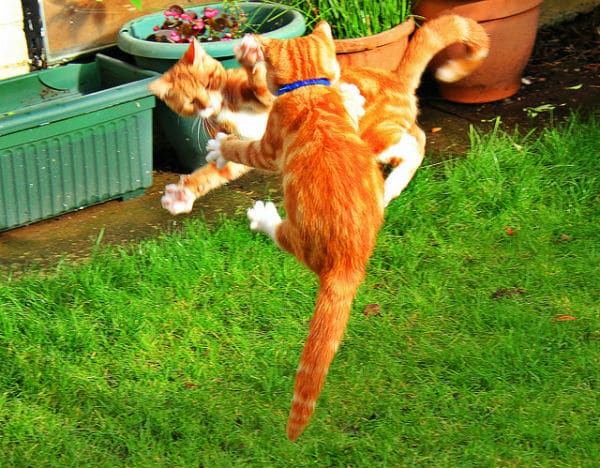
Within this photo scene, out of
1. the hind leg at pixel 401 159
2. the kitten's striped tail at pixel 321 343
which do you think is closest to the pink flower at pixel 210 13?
the hind leg at pixel 401 159

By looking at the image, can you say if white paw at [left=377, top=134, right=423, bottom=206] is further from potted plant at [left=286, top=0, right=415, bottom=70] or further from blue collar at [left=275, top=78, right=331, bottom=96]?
potted plant at [left=286, top=0, right=415, bottom=70]

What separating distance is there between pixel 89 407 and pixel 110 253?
1.04 meters

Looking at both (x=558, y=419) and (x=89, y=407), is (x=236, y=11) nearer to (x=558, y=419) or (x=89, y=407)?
(x=89, y=407)

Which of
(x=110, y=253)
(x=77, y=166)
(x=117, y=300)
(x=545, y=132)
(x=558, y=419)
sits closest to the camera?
(x=558, y=419)

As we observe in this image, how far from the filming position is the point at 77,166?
4.90 m

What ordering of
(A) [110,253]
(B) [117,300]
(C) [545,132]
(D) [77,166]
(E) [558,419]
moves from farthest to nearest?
(C) [545,132] < (D) [77,166] < (A) [110,253] < (B) [117,300] < (E) [558,419]

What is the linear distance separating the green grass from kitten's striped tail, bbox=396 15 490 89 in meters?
0.67

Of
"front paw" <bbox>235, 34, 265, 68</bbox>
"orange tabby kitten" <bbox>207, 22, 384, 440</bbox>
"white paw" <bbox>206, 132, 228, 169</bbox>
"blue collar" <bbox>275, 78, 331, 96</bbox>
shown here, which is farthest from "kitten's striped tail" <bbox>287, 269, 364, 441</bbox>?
"front paw" <bbox>235, 34, 265, 68</bbox>

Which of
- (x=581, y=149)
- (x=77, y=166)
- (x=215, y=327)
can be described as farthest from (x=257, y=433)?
(x=581, y=149)

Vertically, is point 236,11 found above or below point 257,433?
above

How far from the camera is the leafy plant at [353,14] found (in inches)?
218

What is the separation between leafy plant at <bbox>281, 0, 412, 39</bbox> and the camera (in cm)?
554

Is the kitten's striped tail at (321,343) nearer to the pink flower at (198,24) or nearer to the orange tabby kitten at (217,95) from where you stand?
the orange tabby kitten at (217,95)

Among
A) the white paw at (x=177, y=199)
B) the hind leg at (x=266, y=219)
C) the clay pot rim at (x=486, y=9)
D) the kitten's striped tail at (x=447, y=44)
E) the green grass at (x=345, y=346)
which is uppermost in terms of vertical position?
the kitten's striped tail at (x=447, y=44)
